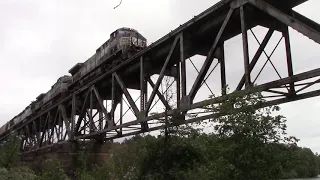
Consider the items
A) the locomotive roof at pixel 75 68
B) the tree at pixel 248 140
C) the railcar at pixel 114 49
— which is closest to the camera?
the tree at pixel 248 140

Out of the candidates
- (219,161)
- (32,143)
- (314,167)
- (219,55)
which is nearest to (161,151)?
(219,161)

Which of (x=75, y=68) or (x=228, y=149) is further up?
(x=75, y=68)

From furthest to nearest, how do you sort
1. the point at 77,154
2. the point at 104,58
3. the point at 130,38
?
1. the point at 77,154
2. the point at 104,58
3. the point at 130,38

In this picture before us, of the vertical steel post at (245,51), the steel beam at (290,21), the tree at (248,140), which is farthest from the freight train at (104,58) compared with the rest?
the tree at (248,140)

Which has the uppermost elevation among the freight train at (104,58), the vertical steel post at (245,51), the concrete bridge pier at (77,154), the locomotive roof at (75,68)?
the locomotive roof at (75,68)

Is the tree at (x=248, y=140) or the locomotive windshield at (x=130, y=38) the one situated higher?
the locomotive windshield at (x=130, y=38)

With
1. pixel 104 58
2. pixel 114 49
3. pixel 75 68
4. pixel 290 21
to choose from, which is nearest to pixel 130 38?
pixel 114 49

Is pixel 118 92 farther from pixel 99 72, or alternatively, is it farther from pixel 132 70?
pixel 132 70

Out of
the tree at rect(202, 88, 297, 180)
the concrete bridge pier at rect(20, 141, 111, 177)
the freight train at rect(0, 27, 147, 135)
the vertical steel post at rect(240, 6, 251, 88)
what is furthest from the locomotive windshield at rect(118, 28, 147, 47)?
the tree at rect(202, 88, 297, 180)

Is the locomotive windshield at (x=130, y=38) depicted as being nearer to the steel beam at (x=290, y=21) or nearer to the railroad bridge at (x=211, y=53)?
the railroad bridge at (x=211, y=53)

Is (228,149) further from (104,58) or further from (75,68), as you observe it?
(75,68)

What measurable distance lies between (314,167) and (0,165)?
318 feet

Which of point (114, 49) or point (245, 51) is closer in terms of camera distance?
point (245, 51)

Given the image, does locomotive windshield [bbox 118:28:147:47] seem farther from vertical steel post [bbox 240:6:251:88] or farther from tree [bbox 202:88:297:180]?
tree [bbox 202:88:297:180]
